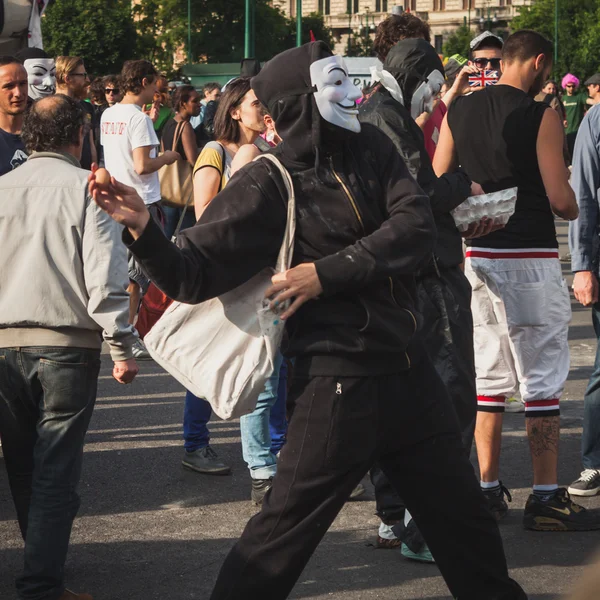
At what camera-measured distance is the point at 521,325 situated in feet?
16.6

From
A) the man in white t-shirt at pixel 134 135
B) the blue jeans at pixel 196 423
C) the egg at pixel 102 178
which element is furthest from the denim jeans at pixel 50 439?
the man in white t-shirt at pixel 134 135

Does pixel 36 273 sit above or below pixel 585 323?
above

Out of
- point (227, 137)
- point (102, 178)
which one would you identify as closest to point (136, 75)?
point (227, 137)

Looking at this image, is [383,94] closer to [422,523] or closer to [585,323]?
[422,523]

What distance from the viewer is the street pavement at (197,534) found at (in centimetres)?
439

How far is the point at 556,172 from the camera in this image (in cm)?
486

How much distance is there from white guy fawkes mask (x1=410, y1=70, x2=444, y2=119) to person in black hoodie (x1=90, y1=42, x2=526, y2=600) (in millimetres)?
1098

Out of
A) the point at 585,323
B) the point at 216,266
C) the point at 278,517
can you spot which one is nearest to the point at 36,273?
the point at 216,266

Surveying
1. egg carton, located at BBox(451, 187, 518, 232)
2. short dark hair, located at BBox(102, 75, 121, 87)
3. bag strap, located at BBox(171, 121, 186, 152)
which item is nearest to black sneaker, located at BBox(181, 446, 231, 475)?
egg carton, located at BBox(451, 187, 518, 232)

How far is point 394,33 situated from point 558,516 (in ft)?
7.31

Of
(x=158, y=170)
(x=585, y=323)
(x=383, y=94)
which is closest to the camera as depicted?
(x=383, y=94)

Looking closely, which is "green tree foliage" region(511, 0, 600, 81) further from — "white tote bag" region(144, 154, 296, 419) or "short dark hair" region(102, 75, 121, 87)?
"white tote bag" region(144, 154, 296, 419)

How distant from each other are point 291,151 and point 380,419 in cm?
82

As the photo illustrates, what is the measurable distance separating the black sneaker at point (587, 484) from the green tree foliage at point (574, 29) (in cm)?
5128
